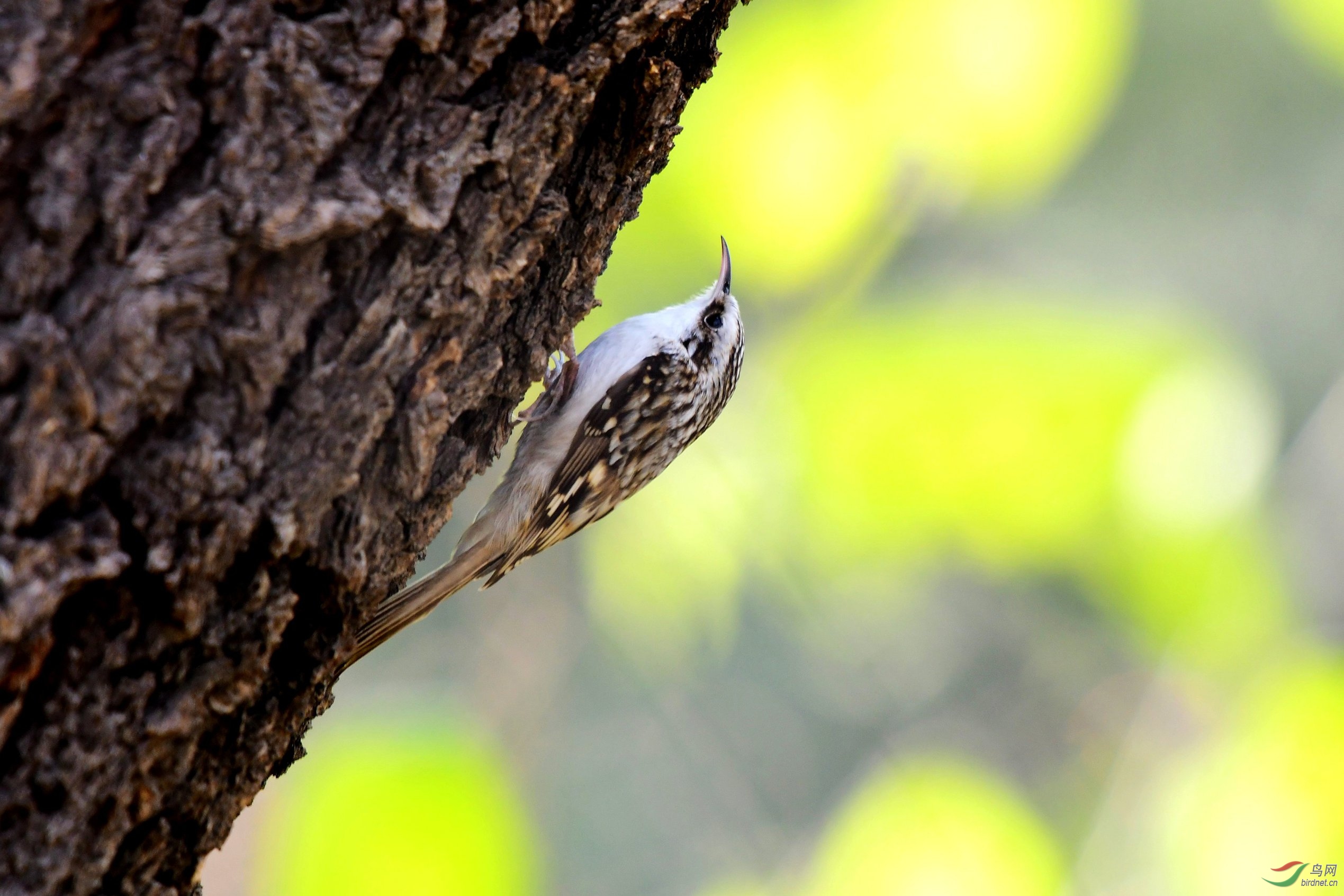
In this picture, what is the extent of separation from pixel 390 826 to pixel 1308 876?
9.07 ft

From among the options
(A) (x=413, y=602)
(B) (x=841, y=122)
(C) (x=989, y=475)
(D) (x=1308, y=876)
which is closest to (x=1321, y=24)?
(B) (x=841, y=122)

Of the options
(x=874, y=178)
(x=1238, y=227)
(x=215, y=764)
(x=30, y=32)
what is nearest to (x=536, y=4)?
(x=30, y=32)

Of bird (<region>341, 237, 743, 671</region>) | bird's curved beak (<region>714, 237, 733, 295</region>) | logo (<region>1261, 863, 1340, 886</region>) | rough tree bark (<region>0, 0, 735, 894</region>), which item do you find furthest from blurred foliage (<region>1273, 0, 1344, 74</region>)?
rough tree bark (<region>0, 0, 735, 894</region>)

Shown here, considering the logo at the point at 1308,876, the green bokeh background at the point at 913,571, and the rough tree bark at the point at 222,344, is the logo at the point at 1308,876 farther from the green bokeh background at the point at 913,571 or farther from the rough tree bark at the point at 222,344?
the rough tree bark at the point at 222,344

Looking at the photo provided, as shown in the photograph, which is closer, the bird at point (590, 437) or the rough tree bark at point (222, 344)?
the rough tree bark at point (222, 344)

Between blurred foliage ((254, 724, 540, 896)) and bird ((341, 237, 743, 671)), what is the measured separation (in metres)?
1.93

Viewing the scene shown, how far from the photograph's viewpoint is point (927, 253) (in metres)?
5.04

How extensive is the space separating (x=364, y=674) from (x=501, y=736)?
0.98 meters

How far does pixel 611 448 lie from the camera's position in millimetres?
1853

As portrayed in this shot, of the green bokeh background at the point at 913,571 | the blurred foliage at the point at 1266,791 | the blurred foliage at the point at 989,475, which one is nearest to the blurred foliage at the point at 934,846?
the green bokeh background at the point at 913,571

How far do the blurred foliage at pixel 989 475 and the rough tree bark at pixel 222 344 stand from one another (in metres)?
2.40

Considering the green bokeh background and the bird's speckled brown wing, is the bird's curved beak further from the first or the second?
the green bokeh background

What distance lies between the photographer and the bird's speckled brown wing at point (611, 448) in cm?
182

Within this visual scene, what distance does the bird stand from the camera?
1.80 metres
